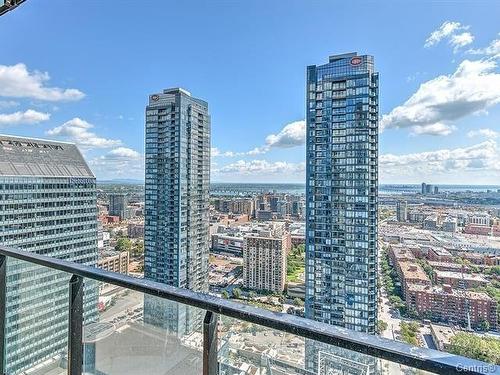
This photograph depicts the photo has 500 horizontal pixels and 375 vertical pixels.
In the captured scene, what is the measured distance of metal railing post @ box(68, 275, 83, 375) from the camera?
123 centimetres

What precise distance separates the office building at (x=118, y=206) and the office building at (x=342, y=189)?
4.05 meters

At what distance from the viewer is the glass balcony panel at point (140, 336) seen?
0.94 metres

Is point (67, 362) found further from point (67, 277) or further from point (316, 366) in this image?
point (316, 366)

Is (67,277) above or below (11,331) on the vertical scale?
above

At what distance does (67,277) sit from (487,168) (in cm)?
583

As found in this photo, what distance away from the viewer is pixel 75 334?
125cm

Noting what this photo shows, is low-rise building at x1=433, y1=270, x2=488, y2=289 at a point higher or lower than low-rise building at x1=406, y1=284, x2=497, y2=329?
higher

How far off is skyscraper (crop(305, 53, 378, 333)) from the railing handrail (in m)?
6.26

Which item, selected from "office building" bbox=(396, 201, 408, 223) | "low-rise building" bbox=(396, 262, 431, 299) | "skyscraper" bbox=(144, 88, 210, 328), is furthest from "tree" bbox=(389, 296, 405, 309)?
"skyscraper" bbox=(144, 88, 210, 328)

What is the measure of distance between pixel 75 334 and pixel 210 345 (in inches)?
27.3

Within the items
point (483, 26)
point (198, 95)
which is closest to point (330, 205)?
point (483, 26)

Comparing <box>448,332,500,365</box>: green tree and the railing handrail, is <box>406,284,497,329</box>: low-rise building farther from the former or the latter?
the railing handrail

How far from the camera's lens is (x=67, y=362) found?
127 centimetres

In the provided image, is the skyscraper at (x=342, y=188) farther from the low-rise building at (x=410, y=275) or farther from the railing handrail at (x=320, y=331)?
the railing handrail at (x=320, y=331)
